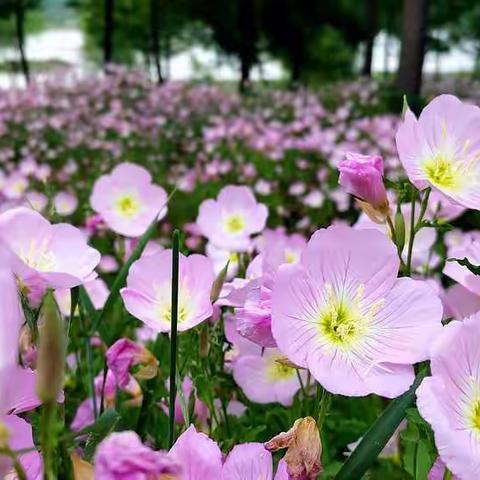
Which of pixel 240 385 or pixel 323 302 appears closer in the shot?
pixel 323 302

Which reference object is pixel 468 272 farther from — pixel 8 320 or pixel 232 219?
pixel 232 219

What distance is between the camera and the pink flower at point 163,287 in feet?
2.82

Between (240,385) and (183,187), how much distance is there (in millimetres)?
4026

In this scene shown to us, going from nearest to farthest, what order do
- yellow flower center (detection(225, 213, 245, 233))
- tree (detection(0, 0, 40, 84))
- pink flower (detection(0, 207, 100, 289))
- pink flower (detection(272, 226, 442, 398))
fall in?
pink flower (detection(272, 226, 442, 398)), pink flower (detection(0, 207, 100, 289)), yellow flower center (detection(225, 213, 245, 233)), tree (detection(0, 0, 40, 84))

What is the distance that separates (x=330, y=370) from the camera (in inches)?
26.8

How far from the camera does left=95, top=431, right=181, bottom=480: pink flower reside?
427 millimetres

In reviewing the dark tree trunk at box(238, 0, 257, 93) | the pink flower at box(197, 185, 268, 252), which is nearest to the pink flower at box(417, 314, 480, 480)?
the pink flower at box(197, 185, 268, 252)

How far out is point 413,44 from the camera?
22.1ft

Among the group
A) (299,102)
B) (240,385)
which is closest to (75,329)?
(240,385)

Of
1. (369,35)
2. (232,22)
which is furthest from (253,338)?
(232,22)

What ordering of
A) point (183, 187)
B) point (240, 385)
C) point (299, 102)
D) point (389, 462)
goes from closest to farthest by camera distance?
point (240, 385) → point (389, 462) → point (183, 187) → point (299, 102)

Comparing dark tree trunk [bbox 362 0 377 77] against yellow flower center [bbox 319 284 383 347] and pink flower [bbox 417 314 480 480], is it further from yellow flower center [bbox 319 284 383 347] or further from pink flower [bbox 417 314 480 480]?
pink flower [bbox 417 314 480 480]

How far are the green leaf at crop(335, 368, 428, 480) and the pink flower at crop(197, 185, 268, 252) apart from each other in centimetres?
70

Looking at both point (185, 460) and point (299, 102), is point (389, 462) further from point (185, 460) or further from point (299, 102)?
point (299, 102)
